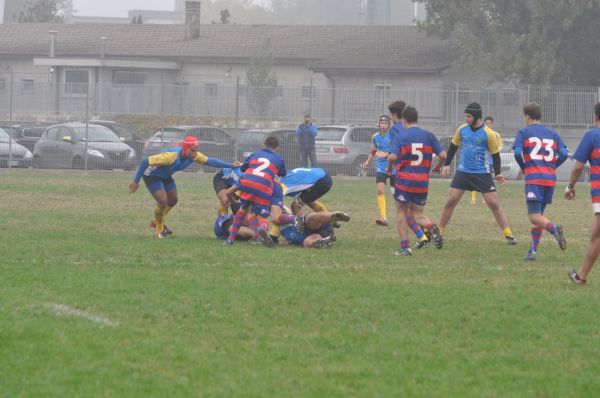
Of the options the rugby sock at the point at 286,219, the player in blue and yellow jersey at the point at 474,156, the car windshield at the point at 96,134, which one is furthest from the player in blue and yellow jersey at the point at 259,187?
the car windshield at the point at 96,134

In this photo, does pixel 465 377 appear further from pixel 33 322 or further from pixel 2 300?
pixel 2 300

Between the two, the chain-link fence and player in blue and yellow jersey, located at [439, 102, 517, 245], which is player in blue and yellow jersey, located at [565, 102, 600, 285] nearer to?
player in blue and yellow jersey, located at [439, 102, 517, 245]

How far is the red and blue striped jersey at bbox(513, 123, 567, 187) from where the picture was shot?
12.9m

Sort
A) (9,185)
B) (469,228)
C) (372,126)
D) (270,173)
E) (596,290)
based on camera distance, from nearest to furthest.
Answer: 1. (596,290)
2. (270,173)
3. (469,228)
4. (9,185)
5. (372,126)

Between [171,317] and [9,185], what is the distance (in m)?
17.5

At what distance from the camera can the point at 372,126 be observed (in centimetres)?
3284

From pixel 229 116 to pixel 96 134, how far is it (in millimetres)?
3932

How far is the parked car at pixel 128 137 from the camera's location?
1300 inches

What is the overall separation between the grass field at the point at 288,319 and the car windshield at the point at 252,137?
1721cm

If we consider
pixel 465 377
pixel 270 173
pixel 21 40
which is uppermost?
pixel 21 40

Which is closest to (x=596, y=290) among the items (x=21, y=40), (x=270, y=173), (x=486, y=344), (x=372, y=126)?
(x=486, y=344)

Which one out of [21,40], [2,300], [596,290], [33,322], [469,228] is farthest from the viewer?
[21,40]

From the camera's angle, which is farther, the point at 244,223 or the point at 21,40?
the point at 21,40

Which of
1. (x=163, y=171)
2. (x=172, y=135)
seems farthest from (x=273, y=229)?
(x=172, y=135)
